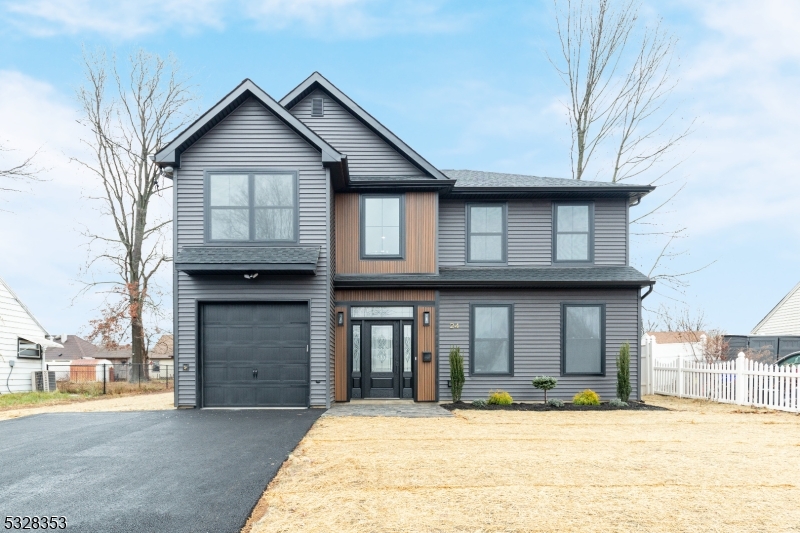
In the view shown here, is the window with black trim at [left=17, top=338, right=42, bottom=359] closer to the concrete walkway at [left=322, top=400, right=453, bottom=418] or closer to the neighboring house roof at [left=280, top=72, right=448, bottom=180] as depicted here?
the neighboring house roof at [left=280, top=72, right=448, bottom=180]

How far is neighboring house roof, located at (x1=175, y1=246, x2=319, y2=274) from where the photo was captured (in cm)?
1179

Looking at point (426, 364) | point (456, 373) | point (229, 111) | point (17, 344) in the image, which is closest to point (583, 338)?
point (456, 373)

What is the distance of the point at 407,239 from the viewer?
551 inches

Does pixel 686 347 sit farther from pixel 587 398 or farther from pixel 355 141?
pixel 355 141

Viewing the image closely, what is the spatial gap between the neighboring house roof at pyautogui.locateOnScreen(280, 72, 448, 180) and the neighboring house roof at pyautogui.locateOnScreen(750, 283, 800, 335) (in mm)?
21085

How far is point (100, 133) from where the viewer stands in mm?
25266

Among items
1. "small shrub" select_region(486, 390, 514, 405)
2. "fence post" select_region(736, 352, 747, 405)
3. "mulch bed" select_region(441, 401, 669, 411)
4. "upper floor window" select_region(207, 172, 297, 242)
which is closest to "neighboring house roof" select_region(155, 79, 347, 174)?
"upper floor window" select_region(207, 172, 297, 242)

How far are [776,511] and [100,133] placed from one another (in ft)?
89.0

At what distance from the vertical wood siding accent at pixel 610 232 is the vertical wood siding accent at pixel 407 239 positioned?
13.8 feet

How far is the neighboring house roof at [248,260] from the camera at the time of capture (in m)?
11.8

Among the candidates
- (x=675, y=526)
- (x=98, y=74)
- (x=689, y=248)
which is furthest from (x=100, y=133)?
(x=675, y=526)

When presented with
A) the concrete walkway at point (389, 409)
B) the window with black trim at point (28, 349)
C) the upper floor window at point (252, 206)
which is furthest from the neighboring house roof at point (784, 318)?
the window with black trim at point (28, 349)

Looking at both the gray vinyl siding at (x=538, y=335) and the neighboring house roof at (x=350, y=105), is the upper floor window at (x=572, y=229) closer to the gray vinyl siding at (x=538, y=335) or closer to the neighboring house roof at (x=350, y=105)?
the gray vinyl siding at (x=538, y=335)

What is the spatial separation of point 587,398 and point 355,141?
27.6 feet
